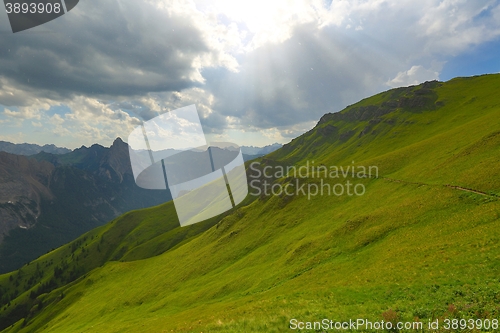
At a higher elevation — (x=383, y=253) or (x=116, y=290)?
(x=383, y=253)

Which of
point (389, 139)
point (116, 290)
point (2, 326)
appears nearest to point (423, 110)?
point (389, 139)

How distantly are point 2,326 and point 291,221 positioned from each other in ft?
783

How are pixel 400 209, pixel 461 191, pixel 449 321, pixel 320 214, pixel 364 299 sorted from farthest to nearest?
pixel 320 214 → pixel 400 209 → pixel 461 191 → pixel 364 299 → pixel 449 321

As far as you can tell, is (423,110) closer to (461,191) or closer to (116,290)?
(461,191)

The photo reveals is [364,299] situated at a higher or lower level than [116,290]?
higher

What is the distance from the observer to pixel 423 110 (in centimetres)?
16900

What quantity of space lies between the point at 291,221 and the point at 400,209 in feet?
88.5

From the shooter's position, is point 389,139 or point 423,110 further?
point 423,110

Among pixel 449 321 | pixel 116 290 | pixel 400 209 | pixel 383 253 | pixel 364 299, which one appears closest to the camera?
pixel 449 321

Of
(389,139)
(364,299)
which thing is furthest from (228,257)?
(389,139)

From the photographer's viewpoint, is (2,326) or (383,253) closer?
(383,253)

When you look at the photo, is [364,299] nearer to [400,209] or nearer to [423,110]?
[400,209]

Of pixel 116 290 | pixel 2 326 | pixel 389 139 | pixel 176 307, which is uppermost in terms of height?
pixel 389 139

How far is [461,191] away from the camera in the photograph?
132ft
